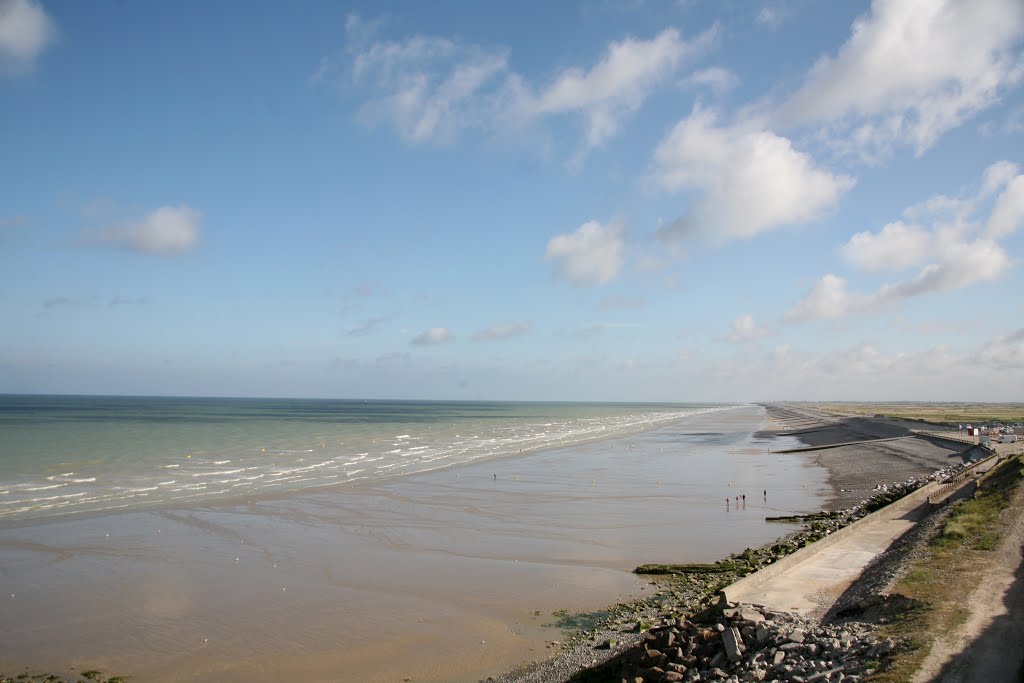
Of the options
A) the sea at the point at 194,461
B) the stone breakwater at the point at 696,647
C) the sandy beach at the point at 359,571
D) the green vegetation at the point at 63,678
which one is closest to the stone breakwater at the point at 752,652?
the stone breakwater at the point at 696,647

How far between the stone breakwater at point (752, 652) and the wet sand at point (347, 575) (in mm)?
3312

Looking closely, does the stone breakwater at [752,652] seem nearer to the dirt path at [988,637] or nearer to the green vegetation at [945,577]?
the green vegetation at [945,577]

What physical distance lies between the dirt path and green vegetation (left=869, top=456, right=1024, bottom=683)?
0.18 metres

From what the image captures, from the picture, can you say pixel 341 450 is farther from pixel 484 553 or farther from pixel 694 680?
pixel 694 680

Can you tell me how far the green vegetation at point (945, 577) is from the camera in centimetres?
1109

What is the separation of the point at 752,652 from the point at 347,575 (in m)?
14.1

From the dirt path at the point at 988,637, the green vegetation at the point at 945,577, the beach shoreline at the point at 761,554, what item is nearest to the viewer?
the dirt path at the point at 988,637

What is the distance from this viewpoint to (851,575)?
57.3ft

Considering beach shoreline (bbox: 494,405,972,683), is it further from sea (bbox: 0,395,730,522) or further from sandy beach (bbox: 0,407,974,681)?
sea (bbox: 0,395,730,522)

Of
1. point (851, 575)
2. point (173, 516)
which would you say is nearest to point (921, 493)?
point (851, 575)

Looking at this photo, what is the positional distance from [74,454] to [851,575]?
61470 mm

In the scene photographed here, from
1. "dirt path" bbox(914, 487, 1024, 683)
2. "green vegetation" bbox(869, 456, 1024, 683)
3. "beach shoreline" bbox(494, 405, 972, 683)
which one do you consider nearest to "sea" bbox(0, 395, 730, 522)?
"beach shoreline" bbox(494, 405, 972, 683)

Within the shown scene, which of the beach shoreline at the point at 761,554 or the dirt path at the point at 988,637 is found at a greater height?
the dirt path at the point at 988,637

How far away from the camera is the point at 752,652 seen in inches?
481
